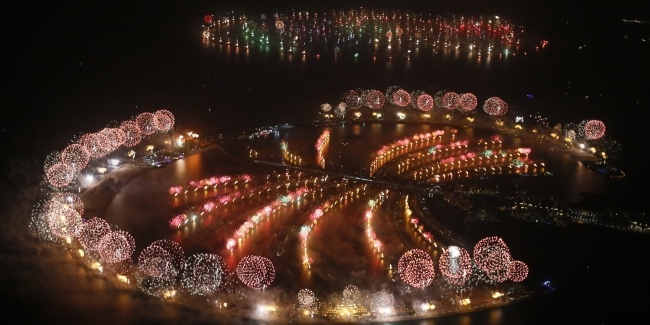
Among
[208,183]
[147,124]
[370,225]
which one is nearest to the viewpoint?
[370,225]

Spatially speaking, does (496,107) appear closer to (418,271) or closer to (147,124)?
(418,271)

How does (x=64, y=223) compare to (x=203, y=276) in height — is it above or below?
above

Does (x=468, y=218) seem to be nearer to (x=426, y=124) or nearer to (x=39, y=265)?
(x=426, y=124)

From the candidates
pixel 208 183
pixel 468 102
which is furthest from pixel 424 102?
pixel 208 183

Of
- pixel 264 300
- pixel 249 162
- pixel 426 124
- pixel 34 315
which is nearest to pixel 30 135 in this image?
pixel 249 162

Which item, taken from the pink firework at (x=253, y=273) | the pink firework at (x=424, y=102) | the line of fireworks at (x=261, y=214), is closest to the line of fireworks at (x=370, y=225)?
the line of fireworks at (x=261, y=214)

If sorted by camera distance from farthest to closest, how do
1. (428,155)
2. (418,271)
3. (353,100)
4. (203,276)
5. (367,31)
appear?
1. (367,31)
2. (353,100)
3. (428,155)
4. (418,271)
5. (203,276)
